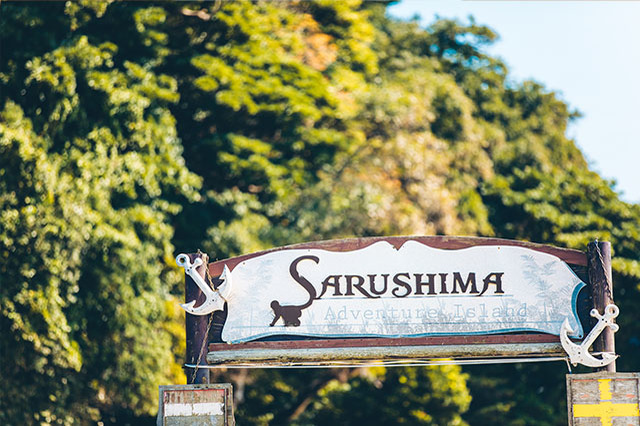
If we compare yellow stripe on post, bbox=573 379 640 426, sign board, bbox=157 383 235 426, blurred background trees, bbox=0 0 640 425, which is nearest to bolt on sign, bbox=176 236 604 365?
sign board, bbox=157 383 235 426

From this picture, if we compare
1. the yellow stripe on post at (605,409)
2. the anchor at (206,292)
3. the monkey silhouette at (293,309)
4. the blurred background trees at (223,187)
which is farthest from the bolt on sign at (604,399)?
the blurred background trees at (223,187)

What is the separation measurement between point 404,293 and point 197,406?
237 centimetres

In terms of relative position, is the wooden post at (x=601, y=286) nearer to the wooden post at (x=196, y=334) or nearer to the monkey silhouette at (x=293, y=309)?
the monkey silhouette at (x=293, y=309)

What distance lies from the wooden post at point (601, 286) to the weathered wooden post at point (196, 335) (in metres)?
3.89

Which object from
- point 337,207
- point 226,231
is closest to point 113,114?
point 226,231

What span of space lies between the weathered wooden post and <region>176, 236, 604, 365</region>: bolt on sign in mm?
69

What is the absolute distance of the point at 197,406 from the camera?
9000 mm

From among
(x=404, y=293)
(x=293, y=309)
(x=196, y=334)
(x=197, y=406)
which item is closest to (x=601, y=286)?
(x=404, y=293)

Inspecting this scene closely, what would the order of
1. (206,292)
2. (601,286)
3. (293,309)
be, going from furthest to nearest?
(293,309), (206,292), (601,286)

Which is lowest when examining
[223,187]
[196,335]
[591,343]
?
[591,343]

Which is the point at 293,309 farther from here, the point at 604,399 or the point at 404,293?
the point at 604,399

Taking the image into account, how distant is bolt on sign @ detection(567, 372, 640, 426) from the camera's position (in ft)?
29.0

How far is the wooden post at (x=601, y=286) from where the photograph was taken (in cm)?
898

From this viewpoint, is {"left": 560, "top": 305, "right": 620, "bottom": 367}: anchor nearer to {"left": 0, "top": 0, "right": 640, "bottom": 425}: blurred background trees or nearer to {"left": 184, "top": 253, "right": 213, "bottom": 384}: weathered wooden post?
{"left": 184, "top": 253, "right": 213, "bottom": 384}: weathered wooden post
